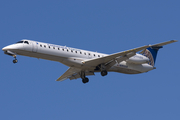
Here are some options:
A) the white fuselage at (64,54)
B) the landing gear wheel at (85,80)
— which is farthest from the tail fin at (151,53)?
the landing gear wheel at (85,80)

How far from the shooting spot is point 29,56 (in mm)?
25875

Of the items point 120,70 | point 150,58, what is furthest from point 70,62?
point 150,58

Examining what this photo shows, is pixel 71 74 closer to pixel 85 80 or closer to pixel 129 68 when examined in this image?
pixel 85 80

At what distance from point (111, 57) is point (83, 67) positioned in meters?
2.54

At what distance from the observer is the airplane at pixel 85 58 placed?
25.6 metres

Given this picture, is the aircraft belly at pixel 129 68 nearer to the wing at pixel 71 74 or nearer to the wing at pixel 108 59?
the wing at pixel 108 59

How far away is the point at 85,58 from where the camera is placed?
2734 cm

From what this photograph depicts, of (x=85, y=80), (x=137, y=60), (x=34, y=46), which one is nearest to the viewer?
(x=34, y=46)

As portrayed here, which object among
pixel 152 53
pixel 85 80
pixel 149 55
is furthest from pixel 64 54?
pixel 152 53

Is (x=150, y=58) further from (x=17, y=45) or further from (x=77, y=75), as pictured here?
(x=17, y=45)

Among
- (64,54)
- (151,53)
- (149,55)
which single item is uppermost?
(151,53)

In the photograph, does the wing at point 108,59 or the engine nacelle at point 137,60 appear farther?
the engine nacelle at point 137,60

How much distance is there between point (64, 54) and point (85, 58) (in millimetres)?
2017

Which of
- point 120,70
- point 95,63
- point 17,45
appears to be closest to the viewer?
point 17,45
